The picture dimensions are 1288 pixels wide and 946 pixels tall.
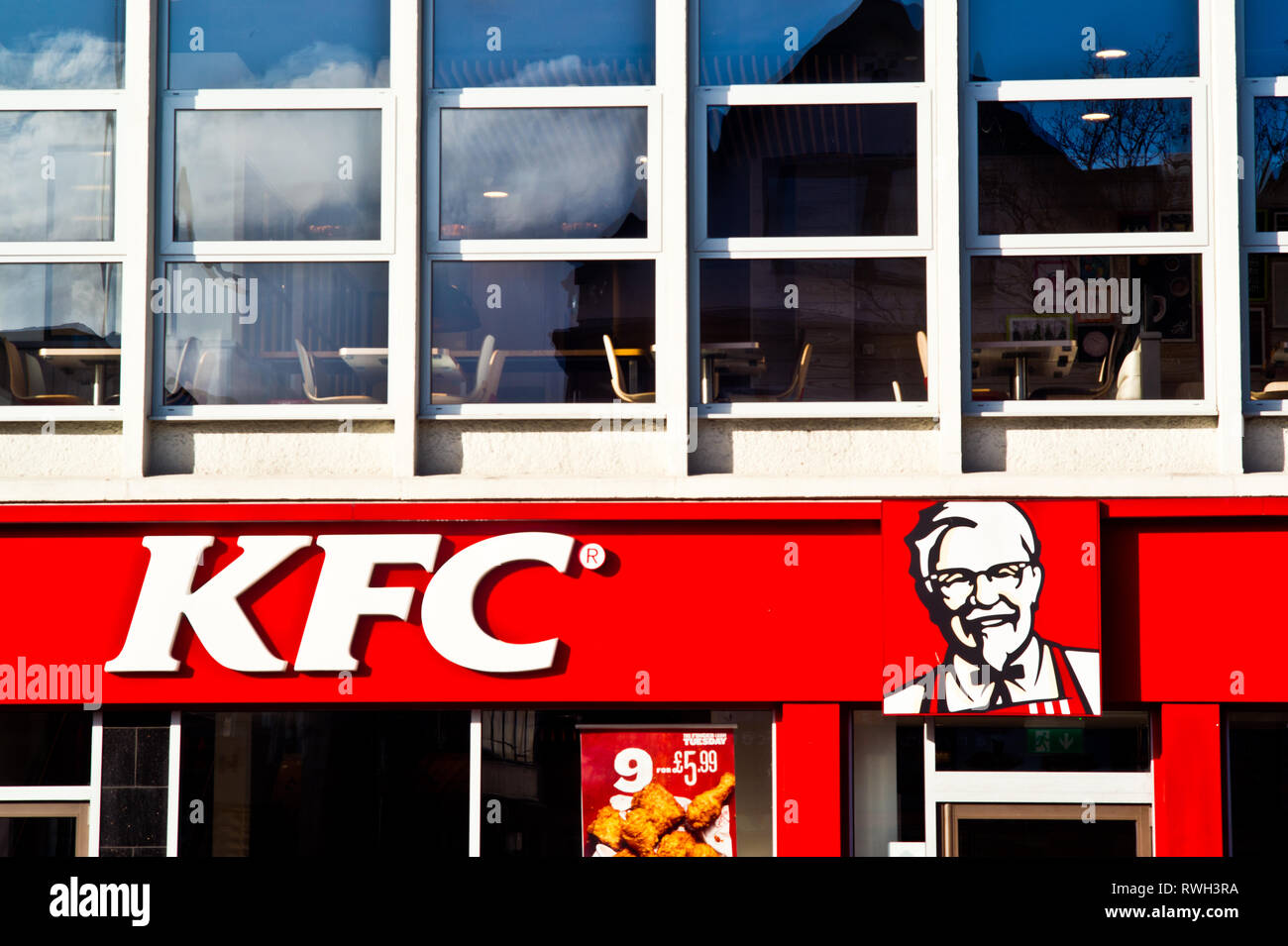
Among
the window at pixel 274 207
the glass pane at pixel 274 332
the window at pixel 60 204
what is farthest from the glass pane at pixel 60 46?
the glass pane at pixel 274 332

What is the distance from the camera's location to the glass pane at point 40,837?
9188 millimetres

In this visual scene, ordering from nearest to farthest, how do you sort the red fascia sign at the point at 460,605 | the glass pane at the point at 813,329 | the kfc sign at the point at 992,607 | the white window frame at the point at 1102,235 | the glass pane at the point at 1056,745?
the kfc sign at the point at 992,607, the red fascia sign at the point at 460,605, the glass pane at the point at 1056,745, the white window frame at the point at 1102,235, the glass pane at the point at 813,329

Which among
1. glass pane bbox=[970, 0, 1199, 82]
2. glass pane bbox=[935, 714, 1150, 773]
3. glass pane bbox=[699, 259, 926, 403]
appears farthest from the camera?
glass pane bbox=[970, 0, 1199, 82]

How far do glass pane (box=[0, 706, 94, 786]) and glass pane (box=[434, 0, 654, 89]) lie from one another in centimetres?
493

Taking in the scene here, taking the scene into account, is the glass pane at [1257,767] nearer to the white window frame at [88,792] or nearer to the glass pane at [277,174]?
the glass pane at [277,174]

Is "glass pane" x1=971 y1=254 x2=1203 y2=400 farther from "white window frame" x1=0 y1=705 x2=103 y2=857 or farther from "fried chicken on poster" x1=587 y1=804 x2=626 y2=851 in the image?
"white window frame" x1=0 y1=705 x2=103 y2=857

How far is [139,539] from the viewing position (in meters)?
9.16

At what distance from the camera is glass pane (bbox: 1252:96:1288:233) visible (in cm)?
941

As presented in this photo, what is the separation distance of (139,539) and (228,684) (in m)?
1.11

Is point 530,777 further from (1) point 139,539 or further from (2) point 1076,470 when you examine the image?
(2) point 1076,470

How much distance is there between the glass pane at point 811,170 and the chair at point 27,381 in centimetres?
455

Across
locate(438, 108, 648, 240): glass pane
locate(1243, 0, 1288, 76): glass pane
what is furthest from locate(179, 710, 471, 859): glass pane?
locate(1243, 0, 1288, 76): glass pane

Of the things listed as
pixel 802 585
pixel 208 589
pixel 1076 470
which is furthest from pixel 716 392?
pixel 208 589
